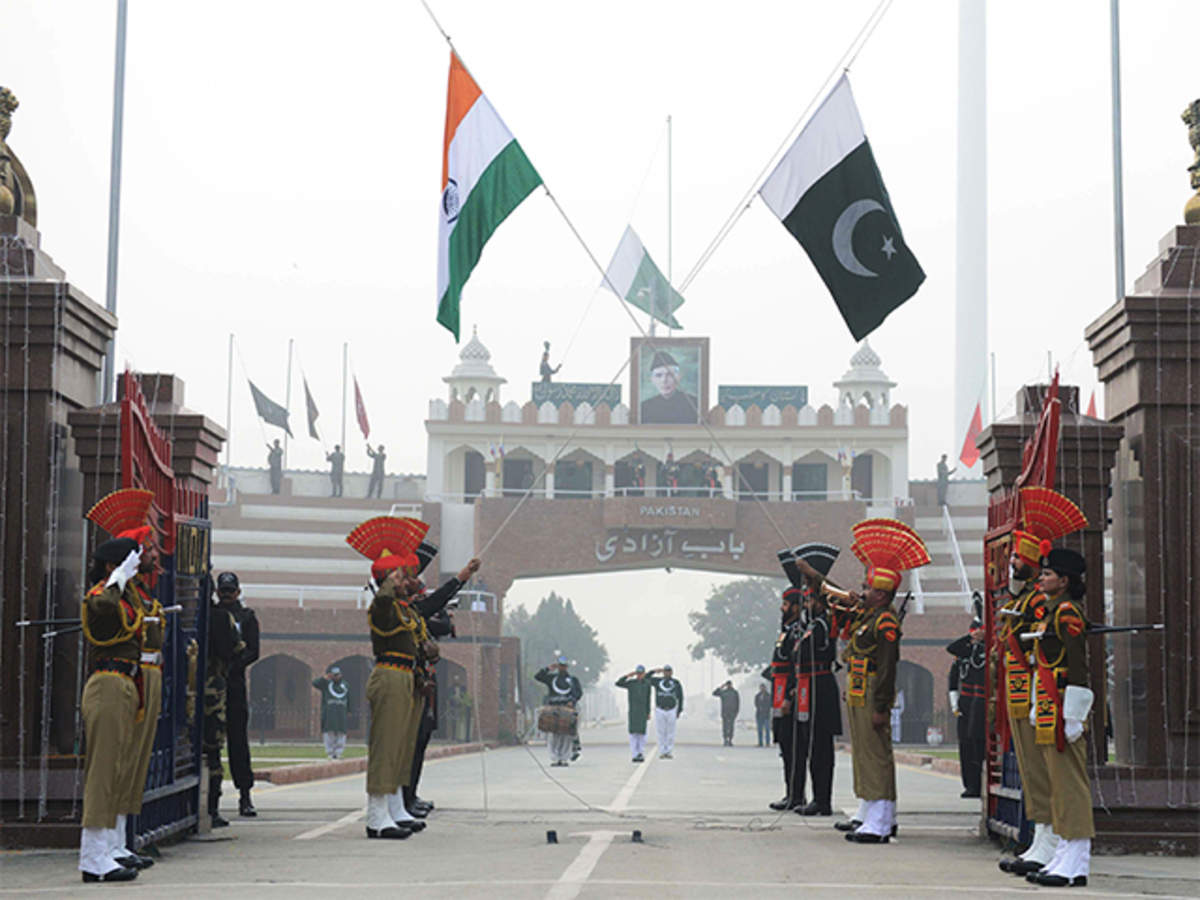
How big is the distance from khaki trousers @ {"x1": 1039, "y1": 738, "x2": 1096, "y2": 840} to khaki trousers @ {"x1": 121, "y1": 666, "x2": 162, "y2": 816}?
5.09 m

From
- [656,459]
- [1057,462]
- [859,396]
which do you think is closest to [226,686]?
[1057,462]

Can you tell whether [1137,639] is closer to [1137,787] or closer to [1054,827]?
[1137,787]

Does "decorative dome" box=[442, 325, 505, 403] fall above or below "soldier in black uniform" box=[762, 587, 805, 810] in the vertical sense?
above

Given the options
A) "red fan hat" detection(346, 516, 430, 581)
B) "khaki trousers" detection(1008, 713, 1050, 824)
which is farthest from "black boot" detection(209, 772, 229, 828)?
"khaki trousers" detection(1008, 713, 1050, 824)

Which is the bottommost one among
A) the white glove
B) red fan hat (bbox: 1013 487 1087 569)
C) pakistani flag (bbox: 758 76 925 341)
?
the white glove

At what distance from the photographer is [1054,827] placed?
9.35 meters

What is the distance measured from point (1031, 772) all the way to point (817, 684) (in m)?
4.48

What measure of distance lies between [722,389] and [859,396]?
21.7 feet

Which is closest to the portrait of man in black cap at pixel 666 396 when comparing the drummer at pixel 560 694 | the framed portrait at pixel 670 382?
the framed portrait at pixel 670 382

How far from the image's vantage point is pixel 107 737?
9.47 metres

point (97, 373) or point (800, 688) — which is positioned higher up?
point (97, 373)

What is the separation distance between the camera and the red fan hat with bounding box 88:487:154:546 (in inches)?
388

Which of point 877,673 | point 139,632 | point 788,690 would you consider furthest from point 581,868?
point 788,690

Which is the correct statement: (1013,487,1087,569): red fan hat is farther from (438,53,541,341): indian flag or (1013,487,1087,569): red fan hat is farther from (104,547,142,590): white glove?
(438,53,541,341): indian flag
